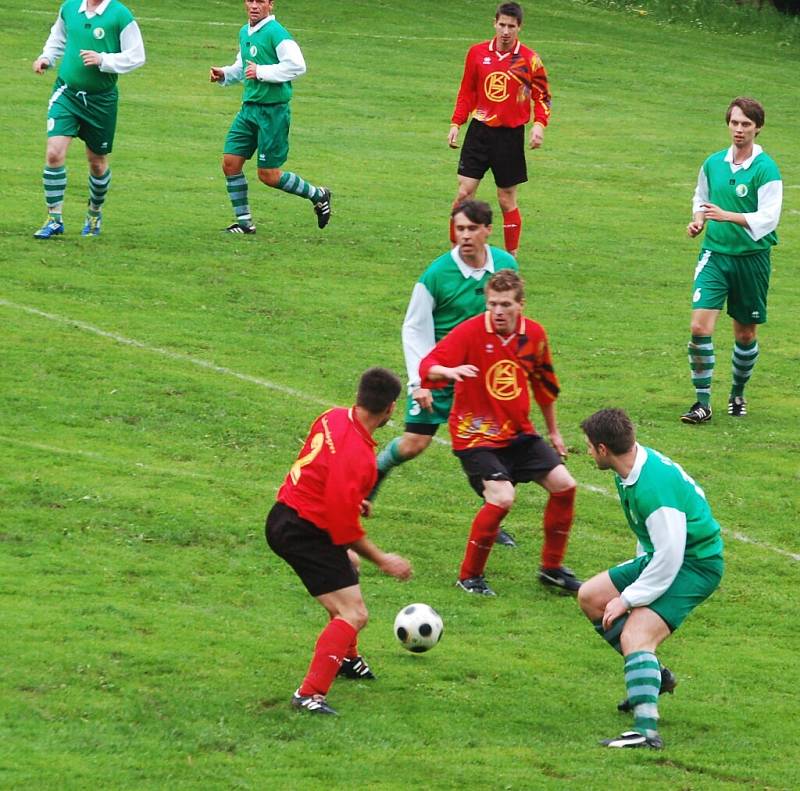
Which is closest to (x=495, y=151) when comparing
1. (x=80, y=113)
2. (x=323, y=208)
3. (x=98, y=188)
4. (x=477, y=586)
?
(x=323, y=208)

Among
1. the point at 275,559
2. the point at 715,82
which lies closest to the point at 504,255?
the point at 275,559

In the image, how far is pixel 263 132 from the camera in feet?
59.9

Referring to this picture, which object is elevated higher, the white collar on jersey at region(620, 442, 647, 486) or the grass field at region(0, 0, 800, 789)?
the white collar on jersey at region(620, 442, 647, 486)

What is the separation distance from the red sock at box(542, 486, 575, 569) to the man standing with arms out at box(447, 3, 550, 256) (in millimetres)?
7561

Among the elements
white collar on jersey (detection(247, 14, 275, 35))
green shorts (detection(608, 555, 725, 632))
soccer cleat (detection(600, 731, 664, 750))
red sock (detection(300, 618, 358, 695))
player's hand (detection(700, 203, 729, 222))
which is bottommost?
soccer cleat (detection(600, 731, 664, 750))

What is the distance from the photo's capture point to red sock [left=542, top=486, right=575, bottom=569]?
1046 cm

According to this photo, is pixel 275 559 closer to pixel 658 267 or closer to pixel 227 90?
pixel 658 267

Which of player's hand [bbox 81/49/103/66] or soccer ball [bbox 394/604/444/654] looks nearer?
soccer ball [bbox 394/604/444/654]

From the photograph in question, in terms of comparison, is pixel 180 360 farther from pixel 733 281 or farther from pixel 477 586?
pixel 477 586

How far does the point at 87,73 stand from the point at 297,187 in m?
2.76

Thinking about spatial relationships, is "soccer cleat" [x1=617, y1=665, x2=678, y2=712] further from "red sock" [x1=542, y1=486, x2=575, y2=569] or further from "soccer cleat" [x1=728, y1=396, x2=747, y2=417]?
"soccer cleat" [x1=728, y1=396, x2=747, y2=417]

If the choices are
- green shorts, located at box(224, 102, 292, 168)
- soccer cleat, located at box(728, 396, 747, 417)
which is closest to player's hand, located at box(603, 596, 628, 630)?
soccer cleat, located at box(728, 396, 747, 417)

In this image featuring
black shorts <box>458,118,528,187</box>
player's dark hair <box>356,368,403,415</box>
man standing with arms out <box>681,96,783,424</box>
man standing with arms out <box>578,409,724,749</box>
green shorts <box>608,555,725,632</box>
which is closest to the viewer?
man standing with arms out <box>578,409,724,749</box>

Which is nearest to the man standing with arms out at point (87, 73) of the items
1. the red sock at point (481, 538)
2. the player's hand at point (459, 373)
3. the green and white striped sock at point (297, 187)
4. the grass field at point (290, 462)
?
the grass field at point (290, 462)
